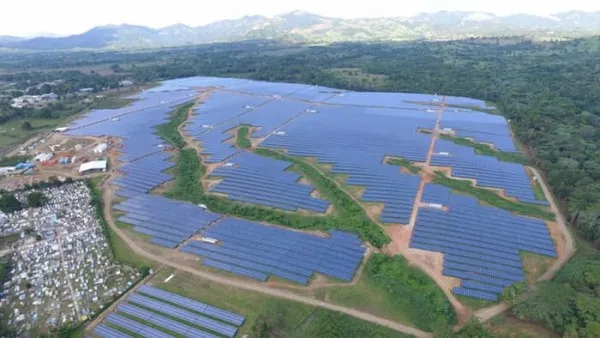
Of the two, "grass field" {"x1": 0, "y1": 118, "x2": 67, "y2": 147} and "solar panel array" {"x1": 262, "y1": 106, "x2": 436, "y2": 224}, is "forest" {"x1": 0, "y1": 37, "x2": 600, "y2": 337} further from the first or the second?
"grass field" {"x1": 0, "y1": 118, "x2": 67, "y2": 147}

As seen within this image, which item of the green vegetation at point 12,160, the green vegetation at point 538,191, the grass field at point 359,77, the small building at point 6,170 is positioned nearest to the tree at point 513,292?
the green vegetation at point 538,191

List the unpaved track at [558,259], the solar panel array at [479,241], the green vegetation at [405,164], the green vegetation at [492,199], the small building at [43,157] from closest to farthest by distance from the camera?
the unpaved track at [558,259], the solar panel array at [479,241], the green vegetation at [492,199], the green vegetation at [405,164], the small building at [43,157]

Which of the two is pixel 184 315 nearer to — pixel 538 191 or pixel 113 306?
pixel 113 306

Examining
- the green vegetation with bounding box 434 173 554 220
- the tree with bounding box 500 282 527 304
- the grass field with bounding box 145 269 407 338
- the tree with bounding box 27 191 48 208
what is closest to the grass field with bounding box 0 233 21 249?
the tree with bounding box 27 191 48 208

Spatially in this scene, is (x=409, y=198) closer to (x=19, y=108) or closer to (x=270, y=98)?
(x=270, y=98)

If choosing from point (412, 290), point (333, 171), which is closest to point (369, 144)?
point (333, 171)

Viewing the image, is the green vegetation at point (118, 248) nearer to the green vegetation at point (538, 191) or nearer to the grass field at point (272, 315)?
the grass field at point (272, 315)

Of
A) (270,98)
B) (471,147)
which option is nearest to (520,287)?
(471,147)
